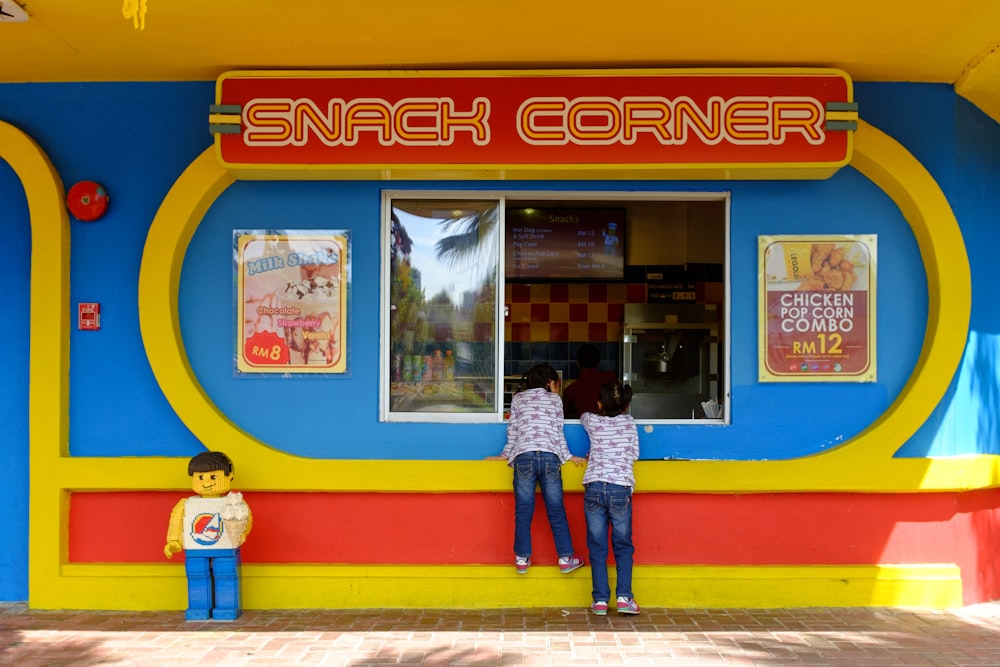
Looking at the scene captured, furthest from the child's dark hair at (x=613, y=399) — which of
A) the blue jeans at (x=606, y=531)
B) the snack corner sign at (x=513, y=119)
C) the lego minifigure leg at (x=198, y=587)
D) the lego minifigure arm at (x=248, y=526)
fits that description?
the lego minifigure leg at (x=198, y=587)

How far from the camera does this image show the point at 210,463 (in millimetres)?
5277

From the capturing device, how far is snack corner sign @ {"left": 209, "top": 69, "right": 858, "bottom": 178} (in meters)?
5.41

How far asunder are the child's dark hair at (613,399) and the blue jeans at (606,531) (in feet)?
1.46

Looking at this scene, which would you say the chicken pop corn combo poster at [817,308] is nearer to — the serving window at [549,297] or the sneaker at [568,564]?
the serving window at [549,297]

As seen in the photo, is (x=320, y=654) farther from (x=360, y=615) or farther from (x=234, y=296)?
(x=234, y=296)

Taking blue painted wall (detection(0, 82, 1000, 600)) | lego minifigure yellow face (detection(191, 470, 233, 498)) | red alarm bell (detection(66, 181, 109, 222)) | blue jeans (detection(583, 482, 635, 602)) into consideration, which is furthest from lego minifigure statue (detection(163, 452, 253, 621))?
blue jeans (detection(583, 482, 635, 602))

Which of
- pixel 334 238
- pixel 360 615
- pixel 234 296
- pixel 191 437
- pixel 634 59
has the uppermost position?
Result: pixel 634 59

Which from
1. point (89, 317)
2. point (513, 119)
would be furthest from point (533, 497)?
point (89, 317)

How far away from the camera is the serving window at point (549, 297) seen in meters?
5.95

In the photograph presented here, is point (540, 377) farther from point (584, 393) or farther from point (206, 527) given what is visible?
point (206, 527)

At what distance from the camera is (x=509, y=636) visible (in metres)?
5.02

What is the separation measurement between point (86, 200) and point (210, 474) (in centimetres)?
200

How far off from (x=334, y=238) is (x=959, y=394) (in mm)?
4218

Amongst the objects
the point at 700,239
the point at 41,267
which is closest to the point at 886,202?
the point at 700,239
